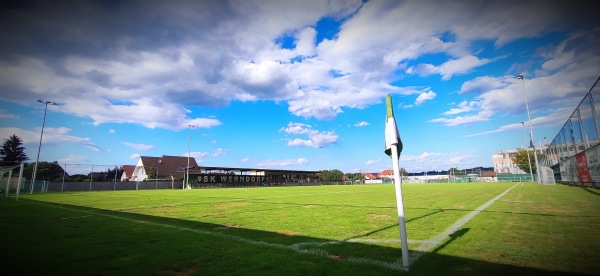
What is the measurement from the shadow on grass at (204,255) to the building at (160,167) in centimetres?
6520

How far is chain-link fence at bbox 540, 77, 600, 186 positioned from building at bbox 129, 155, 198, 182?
228ft

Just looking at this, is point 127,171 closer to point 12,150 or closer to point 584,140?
point 12,150

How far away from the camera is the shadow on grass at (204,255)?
143 inches

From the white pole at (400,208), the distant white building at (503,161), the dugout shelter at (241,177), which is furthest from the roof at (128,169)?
the distant white building at (503,161)

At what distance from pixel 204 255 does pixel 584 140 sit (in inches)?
932

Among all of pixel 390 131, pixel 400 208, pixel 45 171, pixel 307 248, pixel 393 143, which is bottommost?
pixel 307 248

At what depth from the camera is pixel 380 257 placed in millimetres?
4203

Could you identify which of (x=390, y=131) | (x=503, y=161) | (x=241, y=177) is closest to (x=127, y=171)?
(x=241, y=177)

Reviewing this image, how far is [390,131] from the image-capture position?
405 cm

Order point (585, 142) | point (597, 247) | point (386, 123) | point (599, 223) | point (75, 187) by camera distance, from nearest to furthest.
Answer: point (386, 123)
point (597, 247)
point (599, 223)
point (585, 142)
point (75, 187)

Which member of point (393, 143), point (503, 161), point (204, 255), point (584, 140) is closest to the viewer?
point (393, 143)

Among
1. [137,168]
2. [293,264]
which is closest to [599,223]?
[293,264]

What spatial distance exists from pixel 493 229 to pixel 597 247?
1.82 m

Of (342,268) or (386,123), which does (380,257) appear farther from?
(386,123)
